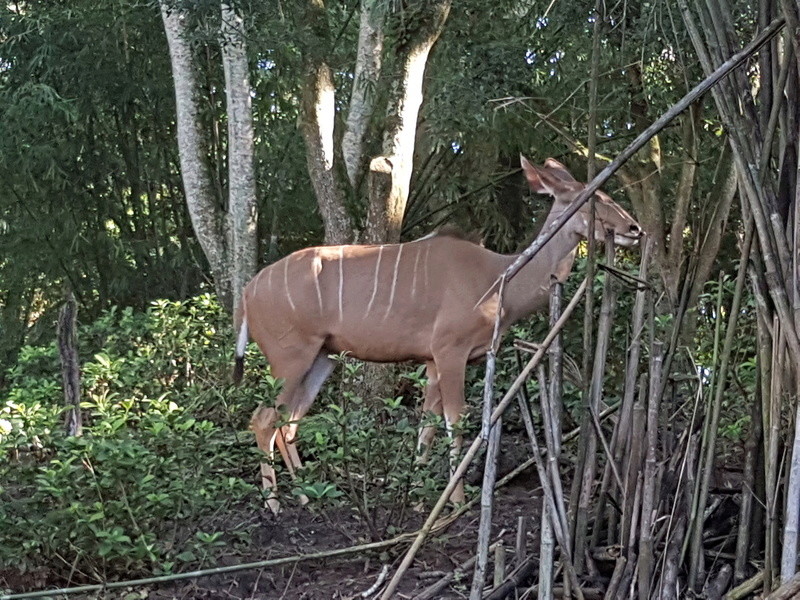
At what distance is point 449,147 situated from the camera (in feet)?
22.8

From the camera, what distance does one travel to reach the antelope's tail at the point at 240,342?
4625mm

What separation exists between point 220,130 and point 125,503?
548cm

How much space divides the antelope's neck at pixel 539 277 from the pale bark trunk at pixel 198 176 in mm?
1901

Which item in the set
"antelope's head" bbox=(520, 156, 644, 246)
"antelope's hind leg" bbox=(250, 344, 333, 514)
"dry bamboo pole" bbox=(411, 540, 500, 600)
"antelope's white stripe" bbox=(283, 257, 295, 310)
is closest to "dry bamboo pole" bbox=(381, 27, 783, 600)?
"dry bamboo pole" bbox=(411, 540, 500, 600)

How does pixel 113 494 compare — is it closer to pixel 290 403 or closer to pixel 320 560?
pixel 320 560

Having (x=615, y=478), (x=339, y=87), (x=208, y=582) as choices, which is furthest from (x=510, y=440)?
(x=339, y=87)

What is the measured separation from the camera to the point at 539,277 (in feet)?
15.7

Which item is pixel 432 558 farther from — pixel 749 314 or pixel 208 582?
pixel 749 314

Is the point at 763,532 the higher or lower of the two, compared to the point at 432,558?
higher

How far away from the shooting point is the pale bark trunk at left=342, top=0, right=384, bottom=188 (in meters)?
5.40

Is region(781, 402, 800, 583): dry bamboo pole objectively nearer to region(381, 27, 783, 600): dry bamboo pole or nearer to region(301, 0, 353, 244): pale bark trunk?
region(381, 27, 783, 600): dry bamboo pole

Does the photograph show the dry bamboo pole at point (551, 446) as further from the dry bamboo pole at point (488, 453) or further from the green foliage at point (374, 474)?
the green foliage at point (374, 474)

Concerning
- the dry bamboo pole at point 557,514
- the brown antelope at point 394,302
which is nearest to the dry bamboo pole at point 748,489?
the dry bamboo pole at point 557,514

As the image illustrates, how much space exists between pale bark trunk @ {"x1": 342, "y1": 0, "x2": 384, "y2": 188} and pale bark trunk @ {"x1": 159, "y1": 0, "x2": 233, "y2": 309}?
930 millimetres
